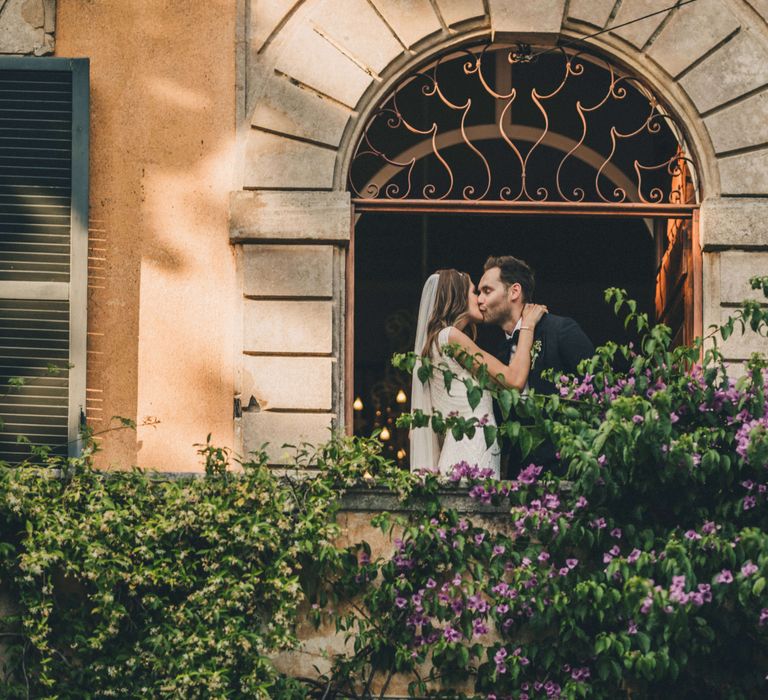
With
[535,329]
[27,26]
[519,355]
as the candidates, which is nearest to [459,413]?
[519,355]

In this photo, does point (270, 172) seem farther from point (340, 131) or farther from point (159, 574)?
point (159, 574)

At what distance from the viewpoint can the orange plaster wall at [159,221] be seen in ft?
31.1

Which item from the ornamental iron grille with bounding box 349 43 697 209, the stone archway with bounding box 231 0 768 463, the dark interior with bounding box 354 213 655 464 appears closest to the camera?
the stone archway with bounding box 231 0 768 463

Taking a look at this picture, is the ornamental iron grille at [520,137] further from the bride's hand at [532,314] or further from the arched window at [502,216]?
the bride's hand at [532,314]

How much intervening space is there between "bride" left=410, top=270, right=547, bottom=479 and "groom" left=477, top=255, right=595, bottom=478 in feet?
0.26

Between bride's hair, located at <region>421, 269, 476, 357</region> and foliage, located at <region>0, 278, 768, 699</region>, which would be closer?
foliage, located at <region>0, 278, 768, 699</region>

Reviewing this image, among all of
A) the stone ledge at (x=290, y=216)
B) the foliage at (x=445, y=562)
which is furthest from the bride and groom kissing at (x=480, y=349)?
the foliage at (x=445, y=562)

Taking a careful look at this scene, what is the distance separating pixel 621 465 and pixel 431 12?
3100mm

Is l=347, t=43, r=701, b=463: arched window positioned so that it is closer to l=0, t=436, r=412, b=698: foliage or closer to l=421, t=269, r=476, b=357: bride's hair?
l=421, t=269, r=476, b=357: bride's hair

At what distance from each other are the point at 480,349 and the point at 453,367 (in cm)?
29

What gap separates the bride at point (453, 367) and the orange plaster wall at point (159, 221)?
103 centimetres

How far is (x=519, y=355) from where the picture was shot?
9.13 meters

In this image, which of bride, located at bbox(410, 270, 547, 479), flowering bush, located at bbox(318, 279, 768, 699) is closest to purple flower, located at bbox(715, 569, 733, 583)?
flowering bush, located at bbox(318, 279, 768, 699)

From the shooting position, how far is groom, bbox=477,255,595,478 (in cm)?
916
